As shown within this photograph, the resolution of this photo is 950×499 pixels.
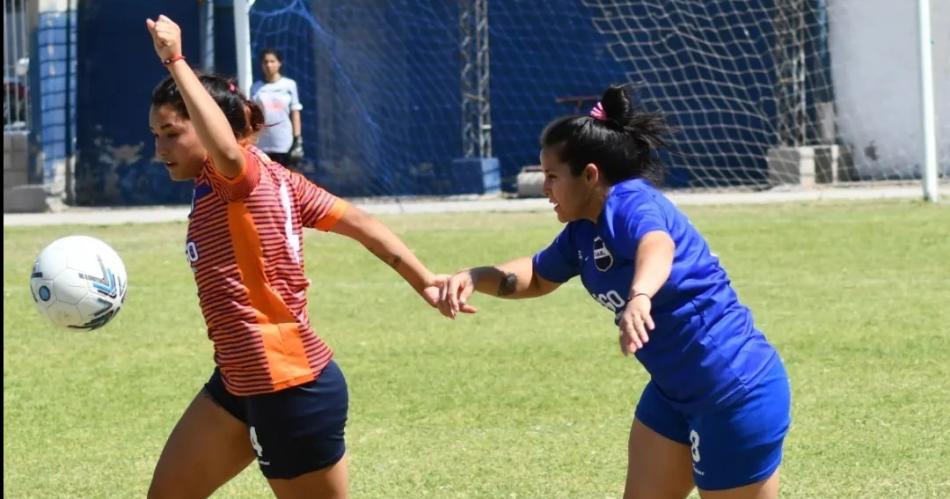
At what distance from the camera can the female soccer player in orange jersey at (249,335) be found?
13.4ft

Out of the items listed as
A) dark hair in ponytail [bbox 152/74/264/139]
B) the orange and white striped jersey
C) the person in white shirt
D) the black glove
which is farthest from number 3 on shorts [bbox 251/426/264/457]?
the black glove

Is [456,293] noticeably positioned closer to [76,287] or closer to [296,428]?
[296,428]

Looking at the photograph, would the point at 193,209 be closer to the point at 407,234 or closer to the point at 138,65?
the point at 407,234

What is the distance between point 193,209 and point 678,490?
1.58m

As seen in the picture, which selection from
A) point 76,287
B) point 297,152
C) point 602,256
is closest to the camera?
point 602,256

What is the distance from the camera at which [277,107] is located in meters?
16.5

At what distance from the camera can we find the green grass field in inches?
233

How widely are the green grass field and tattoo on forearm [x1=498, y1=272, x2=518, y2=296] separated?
1.42 metres

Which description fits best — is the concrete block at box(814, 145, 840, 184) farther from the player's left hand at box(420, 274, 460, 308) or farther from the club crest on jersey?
the club crest on jersey

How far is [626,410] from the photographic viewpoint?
7.02 meters

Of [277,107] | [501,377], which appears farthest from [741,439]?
[277,107]

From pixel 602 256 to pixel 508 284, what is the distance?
46 centimetres

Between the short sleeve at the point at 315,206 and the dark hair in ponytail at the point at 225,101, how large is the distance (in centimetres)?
21

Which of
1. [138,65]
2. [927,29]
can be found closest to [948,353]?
[927,29]
